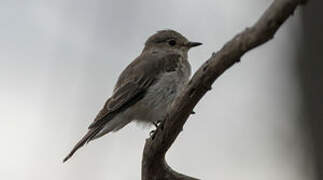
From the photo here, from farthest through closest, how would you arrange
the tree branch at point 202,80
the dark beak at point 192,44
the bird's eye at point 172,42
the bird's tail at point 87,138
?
1. the bird's eye at point 172,42
2. the dark beak at point 192,44
3. the bird's tail at point 87,138
4. the tree branch at point 202,80

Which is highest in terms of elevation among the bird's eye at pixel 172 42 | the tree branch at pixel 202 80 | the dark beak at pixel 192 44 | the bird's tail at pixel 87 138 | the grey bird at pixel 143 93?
the tree branch at pixel 202 80

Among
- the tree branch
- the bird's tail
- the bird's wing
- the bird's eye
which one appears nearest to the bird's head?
the bird's eye

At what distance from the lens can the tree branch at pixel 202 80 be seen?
8.69 feet

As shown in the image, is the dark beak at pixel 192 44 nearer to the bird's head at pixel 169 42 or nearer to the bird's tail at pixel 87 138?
the bird's head at pixel 169 42

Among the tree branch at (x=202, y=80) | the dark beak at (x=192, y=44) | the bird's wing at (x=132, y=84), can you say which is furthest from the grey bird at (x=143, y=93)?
the tree branch at (x=202, y=80)

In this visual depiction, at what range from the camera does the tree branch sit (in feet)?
8.69

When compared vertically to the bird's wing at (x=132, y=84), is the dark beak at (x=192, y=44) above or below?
above

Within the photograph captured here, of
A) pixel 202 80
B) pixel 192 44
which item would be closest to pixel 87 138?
pixel 192 44

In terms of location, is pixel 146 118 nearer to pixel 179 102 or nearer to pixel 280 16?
pixel 179 102

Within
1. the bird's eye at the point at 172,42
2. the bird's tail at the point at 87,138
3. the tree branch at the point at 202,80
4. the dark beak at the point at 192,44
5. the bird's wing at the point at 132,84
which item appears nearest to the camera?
the tree branch at the point at 202,80

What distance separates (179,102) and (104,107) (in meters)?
1.65

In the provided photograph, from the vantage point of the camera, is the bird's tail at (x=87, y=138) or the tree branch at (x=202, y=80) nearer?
the tree branch at (x=202, y=80)

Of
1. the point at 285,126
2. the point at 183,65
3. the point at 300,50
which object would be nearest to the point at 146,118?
the point at 183,65

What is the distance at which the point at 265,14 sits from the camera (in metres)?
2.67
